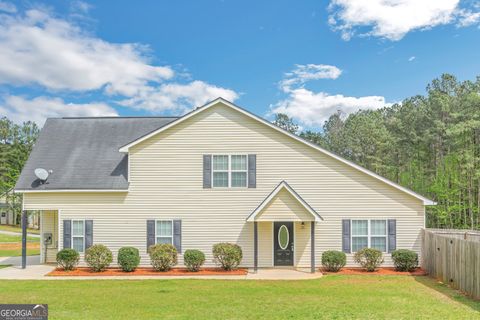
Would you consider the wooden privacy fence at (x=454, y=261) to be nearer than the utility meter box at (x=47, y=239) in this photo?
Yes

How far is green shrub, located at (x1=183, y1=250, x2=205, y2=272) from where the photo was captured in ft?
55.1

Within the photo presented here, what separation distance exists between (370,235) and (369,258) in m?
1.33

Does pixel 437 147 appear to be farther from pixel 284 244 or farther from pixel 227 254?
pixel 227 254

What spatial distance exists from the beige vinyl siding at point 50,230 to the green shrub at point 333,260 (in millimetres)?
12877

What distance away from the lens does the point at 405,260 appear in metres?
16.6

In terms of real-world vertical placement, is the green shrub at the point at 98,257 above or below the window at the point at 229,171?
below

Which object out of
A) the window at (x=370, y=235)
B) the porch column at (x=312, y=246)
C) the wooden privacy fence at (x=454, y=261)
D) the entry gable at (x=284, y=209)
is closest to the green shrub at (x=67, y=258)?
the entry gable at (x=284, y=209)

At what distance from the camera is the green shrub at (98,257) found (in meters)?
16.7

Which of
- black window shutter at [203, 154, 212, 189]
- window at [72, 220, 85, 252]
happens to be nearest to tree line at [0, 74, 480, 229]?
black window shutter at [203, 154, 212, 189]

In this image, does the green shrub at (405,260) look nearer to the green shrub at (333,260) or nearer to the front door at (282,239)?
the green shrub at (333,260)

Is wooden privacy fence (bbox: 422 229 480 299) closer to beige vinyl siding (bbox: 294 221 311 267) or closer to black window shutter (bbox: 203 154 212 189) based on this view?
beige vinyl siding (bbox: 294 221 311 267)

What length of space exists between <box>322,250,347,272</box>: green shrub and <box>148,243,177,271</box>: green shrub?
21.2 ft

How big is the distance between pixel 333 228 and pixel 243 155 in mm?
5241

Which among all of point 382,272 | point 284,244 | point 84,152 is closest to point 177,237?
point 284,244
